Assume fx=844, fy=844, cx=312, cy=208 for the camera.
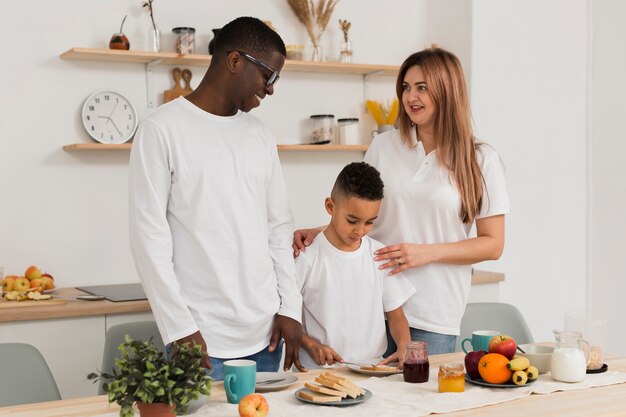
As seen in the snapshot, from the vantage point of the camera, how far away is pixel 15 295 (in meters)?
2.95

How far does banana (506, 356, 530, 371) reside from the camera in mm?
1868

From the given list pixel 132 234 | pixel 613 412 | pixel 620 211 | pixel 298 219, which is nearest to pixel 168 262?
pixel 132 234

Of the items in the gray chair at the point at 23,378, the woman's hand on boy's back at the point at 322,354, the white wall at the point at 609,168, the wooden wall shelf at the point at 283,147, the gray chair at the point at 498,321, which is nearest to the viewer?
the gray chair at the point at 23,378

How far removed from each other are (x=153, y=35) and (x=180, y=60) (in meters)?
0.15

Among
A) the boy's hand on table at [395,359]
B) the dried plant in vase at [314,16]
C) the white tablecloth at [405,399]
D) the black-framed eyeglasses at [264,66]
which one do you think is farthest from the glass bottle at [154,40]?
the white tablecloth at [405,399]

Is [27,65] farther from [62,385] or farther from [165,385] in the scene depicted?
[165,385]

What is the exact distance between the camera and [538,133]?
14.0 feet

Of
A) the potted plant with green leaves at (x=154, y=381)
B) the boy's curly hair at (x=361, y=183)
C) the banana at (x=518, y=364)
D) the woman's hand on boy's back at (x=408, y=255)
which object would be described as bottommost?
the banana at (x=518, y=364)

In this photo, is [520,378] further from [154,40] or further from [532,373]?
[154,40]

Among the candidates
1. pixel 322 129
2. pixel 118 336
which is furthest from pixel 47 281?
pixel 322 129

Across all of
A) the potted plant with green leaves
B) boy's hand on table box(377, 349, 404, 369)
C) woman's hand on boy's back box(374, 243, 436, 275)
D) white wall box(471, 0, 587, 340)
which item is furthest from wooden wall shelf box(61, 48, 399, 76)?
the potted plant with green leaves

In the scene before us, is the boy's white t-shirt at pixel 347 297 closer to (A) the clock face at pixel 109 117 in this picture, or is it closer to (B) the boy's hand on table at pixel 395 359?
(B) the boy's hand on table at pixel 395 359

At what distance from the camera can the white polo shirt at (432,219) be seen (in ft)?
7.66

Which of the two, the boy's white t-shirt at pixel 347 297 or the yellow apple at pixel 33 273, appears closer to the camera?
the boy's white t-shirt at pixel 347 297
